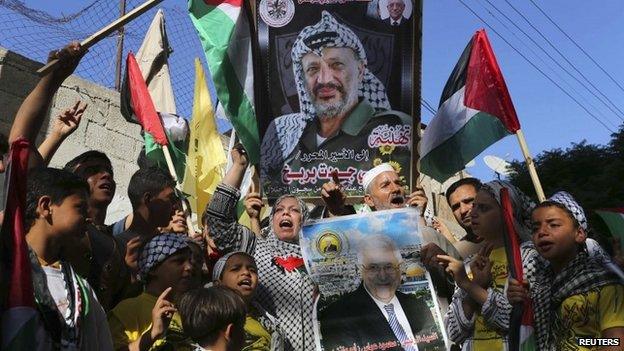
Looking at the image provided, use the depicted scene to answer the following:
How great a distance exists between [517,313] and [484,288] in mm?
269

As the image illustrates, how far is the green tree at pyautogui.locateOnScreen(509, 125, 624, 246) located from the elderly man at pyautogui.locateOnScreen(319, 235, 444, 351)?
13498mm

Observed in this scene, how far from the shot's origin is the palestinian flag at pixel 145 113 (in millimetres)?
6875

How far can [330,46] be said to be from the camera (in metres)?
6.71

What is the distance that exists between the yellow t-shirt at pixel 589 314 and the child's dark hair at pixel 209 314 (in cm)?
159

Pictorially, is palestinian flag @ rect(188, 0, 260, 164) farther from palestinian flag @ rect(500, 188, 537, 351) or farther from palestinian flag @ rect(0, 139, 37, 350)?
palestinian flag @ rect(0, 139, 37, 350)

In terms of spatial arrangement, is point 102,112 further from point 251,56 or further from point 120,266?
point 120,266

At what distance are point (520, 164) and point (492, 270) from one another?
54.6 feet

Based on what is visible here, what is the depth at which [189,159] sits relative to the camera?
306 inches

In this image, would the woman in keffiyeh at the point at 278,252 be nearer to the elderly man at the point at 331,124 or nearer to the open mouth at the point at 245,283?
the open mouth at the point at 245,283

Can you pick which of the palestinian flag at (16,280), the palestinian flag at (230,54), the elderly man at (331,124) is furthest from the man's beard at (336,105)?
the palestinian flag at (16,280)

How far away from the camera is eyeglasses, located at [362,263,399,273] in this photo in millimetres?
4932

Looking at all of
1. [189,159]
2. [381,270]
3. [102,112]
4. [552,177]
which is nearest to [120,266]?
[381,270]

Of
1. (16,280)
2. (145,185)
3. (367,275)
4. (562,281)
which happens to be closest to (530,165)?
(562,281)

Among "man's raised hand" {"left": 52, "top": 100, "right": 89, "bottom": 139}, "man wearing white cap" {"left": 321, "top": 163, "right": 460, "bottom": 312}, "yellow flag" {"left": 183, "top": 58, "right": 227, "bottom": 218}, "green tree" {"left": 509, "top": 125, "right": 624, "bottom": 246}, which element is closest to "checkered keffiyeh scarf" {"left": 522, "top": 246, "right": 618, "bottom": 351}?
"man wearing white cap" {"left": 321, "top": 163, "right": 460, "bottom": 312}
